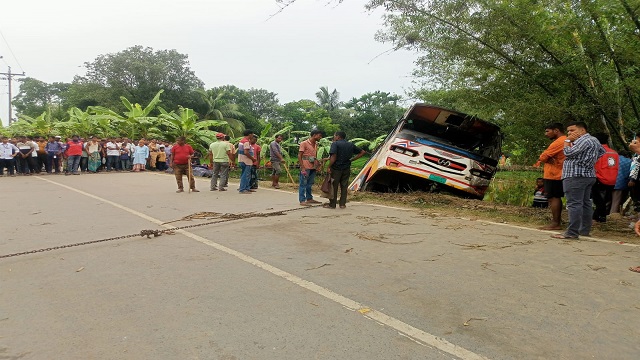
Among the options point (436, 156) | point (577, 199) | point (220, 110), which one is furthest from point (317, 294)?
point (220, 110)

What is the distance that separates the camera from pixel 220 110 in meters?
38.2

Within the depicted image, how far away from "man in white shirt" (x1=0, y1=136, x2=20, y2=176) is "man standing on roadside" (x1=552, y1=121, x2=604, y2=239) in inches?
722

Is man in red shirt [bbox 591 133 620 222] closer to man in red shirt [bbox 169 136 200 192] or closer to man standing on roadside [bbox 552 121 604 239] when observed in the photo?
man standing on roadside [bbox 552 121 604 239]

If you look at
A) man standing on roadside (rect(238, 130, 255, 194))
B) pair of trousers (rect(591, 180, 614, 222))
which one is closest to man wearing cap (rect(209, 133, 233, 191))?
man standing on roadside (rect(238, 130, 255, 194))

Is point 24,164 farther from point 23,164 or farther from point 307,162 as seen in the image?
point 307,162

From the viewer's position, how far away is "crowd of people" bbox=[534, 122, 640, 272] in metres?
5.41

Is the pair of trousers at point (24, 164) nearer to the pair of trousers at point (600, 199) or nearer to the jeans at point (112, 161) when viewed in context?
the jeans at point (112, 161)

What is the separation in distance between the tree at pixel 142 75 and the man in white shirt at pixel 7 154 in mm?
22104

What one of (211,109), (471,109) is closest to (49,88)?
(211,109)

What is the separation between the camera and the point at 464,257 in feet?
14.9

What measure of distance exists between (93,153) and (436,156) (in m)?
15.5

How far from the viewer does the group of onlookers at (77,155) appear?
54.0 feet

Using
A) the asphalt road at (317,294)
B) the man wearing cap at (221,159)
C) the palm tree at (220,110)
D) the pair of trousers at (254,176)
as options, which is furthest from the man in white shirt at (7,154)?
the palm tree at (220,110)

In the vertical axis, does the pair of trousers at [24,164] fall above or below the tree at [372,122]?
below
